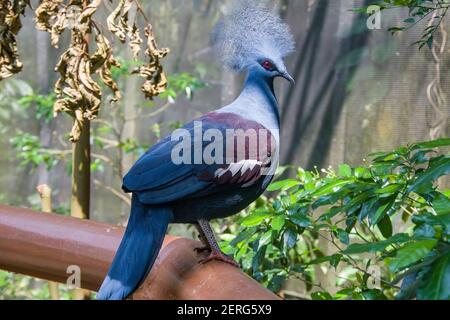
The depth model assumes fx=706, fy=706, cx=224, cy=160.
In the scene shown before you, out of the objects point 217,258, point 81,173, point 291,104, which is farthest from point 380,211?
point 291,104

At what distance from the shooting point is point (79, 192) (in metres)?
1.53

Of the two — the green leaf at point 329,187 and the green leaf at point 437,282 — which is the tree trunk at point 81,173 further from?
the green leaf at point 437,282

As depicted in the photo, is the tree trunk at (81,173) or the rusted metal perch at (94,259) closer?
the rusted metal perch at (94,259)

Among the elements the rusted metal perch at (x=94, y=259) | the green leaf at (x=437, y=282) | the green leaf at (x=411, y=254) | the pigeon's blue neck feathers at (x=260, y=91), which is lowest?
the rusted metal perch at (x=94, y=259)

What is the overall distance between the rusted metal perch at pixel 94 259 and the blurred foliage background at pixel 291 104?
0.84m

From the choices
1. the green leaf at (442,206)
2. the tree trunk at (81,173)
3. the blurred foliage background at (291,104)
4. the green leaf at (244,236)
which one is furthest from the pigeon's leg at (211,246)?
the blurred foliage background at (291,104)

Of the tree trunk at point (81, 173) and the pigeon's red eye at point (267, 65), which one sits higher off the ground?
the pigeon's red eye at point (267, 65)

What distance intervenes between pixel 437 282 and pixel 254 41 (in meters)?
0.51

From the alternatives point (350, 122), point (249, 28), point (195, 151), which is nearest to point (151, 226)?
point (195, 151)

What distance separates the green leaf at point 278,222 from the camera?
3.49 feet

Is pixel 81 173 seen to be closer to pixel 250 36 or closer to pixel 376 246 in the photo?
pixel 250 36

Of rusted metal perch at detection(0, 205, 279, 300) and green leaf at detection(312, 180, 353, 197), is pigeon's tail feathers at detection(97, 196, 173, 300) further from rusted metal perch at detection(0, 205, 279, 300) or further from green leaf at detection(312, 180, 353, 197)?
green leaf at detection(312, 180, 353, 197)

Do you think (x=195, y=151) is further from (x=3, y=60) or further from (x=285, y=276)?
(x=3, y=60)

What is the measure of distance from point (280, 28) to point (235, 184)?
244mm
